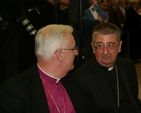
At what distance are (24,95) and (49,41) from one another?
1.26 ft

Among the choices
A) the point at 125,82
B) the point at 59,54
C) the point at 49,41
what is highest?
the point at 49,41

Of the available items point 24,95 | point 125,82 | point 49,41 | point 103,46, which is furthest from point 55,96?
point 125,82

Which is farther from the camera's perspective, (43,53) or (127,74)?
(127,74)

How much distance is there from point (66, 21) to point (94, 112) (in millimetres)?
1482

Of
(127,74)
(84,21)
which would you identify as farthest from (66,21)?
(127,74)

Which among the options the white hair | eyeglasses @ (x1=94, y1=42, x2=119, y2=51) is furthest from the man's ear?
eyeglasses @ (x1=94, y1=42, x2=119, y2=51)

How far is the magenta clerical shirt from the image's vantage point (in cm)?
229

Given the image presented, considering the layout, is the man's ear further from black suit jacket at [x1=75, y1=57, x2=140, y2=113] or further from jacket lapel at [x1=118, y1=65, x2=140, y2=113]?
jacket lapel at [x1=118, y1=65, x2=140, y2=113]

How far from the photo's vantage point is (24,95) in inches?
84.0

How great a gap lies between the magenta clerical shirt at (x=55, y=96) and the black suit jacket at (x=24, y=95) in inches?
2.7

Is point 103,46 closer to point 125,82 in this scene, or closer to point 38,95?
point 125,82

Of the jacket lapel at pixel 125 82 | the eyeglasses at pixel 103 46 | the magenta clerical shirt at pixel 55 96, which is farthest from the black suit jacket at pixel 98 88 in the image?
the magenta clerical shirt at pixel 55 96

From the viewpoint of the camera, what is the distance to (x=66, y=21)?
388 centimetres

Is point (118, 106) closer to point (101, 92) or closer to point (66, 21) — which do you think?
point (101, 92)
